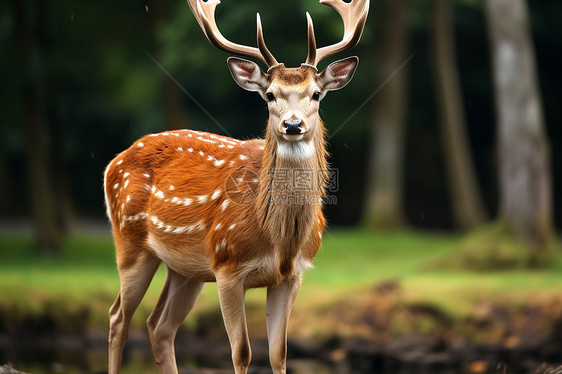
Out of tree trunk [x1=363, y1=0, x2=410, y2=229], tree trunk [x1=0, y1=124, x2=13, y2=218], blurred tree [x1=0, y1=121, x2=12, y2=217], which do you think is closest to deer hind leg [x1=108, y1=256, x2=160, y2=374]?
tree trunk [x1=363, y1=0, x2=410, y2=229]

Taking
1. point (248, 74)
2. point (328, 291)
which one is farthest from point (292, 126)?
point (328, 291)

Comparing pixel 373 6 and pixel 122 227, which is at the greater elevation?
pixel 373 6

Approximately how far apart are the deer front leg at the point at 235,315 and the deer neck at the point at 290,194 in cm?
36

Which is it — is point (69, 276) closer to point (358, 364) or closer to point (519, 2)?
point (358, 364)

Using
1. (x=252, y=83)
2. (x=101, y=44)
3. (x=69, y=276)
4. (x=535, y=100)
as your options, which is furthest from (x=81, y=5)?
(x=252, y=83)

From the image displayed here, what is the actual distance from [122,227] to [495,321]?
5.51m

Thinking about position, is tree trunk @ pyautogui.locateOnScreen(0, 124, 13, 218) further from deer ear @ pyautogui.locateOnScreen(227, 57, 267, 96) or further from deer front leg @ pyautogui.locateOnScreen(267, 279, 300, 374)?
deer ear @ pyautogui.locateOnScreen(227, 57, 267, 96)

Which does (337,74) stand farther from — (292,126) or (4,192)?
(4,192)

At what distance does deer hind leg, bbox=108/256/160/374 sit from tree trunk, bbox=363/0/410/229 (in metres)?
11.3

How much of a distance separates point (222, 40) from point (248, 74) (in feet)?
1.26

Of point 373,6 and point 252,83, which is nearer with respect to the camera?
point 252,83

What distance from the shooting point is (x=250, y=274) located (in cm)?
563

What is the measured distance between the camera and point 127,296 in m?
6.50

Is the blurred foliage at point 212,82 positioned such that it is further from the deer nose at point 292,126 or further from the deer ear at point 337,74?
the deer nose at point 292,126
